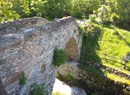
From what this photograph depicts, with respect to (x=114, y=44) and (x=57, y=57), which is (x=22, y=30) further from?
(x=114, y=44)

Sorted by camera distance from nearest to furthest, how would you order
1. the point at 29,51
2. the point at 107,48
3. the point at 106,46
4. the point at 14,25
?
the point at 29,51 → the point at 14,25 → the point at 107,48 → the point at 106,46

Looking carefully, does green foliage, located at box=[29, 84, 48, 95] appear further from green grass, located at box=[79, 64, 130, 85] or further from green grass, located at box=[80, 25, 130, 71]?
green grass, located at box=[80, 25, 130, 71]

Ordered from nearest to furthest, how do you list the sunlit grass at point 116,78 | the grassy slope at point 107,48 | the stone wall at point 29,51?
1. the stone wall at point 29,51
2. the sunlit grass at point 116,78
3. the grassy slope at point 107,48

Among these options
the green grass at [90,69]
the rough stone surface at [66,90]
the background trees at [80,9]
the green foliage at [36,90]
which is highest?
the green foliage at [36,90]

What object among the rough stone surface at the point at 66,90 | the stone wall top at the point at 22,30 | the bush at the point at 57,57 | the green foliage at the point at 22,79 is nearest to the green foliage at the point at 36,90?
the green foliage at the point at 22,79

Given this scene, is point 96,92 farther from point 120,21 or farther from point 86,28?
point 120,21

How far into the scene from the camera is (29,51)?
11016 millimetres

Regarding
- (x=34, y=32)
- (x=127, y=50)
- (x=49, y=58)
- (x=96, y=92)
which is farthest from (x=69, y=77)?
(x=34, y=32)

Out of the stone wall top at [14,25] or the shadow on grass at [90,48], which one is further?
the shadow on grass at [90,48]

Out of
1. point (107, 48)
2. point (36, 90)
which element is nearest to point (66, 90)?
point (107, 48)

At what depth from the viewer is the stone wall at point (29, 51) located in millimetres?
9195

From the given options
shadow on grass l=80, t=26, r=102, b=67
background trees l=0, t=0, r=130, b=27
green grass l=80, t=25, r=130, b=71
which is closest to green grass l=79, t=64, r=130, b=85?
shadow on grass l=80, t=26, r=102, b=67

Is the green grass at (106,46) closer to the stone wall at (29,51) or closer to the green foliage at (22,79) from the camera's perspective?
Result: the stone wall at (29,51)

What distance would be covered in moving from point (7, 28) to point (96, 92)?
8.90 m
